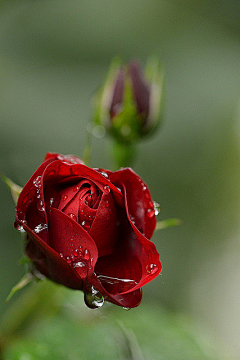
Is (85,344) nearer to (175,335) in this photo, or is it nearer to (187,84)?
(175,335)

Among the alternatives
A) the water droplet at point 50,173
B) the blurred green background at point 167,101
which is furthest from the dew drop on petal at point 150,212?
the blurred green background at point 167,101

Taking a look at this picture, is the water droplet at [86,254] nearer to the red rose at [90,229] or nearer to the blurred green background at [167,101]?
the red rose at [90,229]

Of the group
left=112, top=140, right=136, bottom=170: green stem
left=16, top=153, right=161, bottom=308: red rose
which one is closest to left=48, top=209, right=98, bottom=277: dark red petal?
left=16, top=153, right=161, bottom=308: red rose

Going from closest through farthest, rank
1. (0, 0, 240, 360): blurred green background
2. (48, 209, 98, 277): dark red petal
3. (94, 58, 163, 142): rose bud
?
(48, 209, 98, 277): dark red petal
(94, 58, 163, 142): rose bud
(0, 0, 240, 360): blurred green background

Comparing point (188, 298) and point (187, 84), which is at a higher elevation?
point (187, 84)

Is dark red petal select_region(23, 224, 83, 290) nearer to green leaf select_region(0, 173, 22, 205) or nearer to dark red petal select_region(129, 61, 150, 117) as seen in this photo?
green leaf select_region(0, 173, 22, 205)

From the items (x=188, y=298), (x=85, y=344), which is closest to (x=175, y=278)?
(x=188, y=298)
